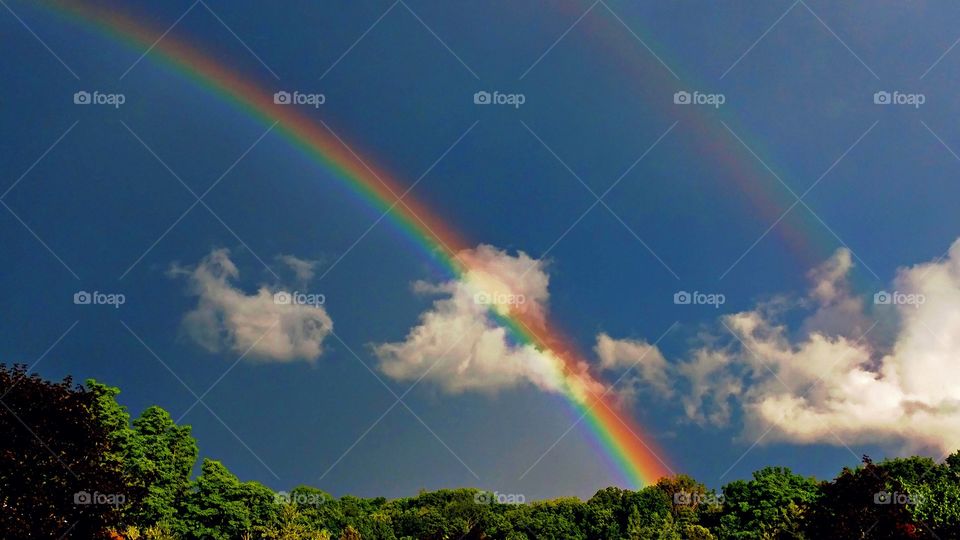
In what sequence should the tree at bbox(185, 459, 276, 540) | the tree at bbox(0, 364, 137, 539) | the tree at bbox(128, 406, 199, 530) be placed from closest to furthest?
1. the tree at bbox(0, 364, 137, 539)
2. the tree at bbox(128, 406, 199, 530)
3. the tree at bbox(185, 459, 276, 540)

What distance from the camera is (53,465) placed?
30.1m

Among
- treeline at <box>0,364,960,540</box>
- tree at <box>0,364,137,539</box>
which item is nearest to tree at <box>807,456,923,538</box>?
treeline at <box>0,364,960,540</box>

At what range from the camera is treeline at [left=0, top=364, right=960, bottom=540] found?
3002 centimetres

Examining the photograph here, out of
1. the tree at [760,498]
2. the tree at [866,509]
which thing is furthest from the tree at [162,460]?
the tree at [760,498]

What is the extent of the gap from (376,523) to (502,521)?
15.3m

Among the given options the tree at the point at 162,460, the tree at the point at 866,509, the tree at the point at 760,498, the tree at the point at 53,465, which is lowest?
the tree at the point at 53,465

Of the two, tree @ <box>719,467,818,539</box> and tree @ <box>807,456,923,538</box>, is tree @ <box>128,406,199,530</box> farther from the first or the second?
tree @ <box>719,467,818,539</box>

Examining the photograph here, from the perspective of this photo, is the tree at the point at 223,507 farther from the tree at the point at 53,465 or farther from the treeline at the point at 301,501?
the tree at the point at 53,465

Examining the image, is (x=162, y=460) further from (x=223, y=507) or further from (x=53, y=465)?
(x=53, y=465)

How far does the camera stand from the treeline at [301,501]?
30016 millimetres

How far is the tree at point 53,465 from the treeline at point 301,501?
0.05 m

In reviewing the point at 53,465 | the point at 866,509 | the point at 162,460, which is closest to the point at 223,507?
the point at 162,460

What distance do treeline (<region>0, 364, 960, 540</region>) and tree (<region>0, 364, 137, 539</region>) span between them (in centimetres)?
5

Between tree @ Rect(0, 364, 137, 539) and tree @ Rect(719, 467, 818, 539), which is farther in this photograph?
tree @ Rect(719, 467, 818, 539)
